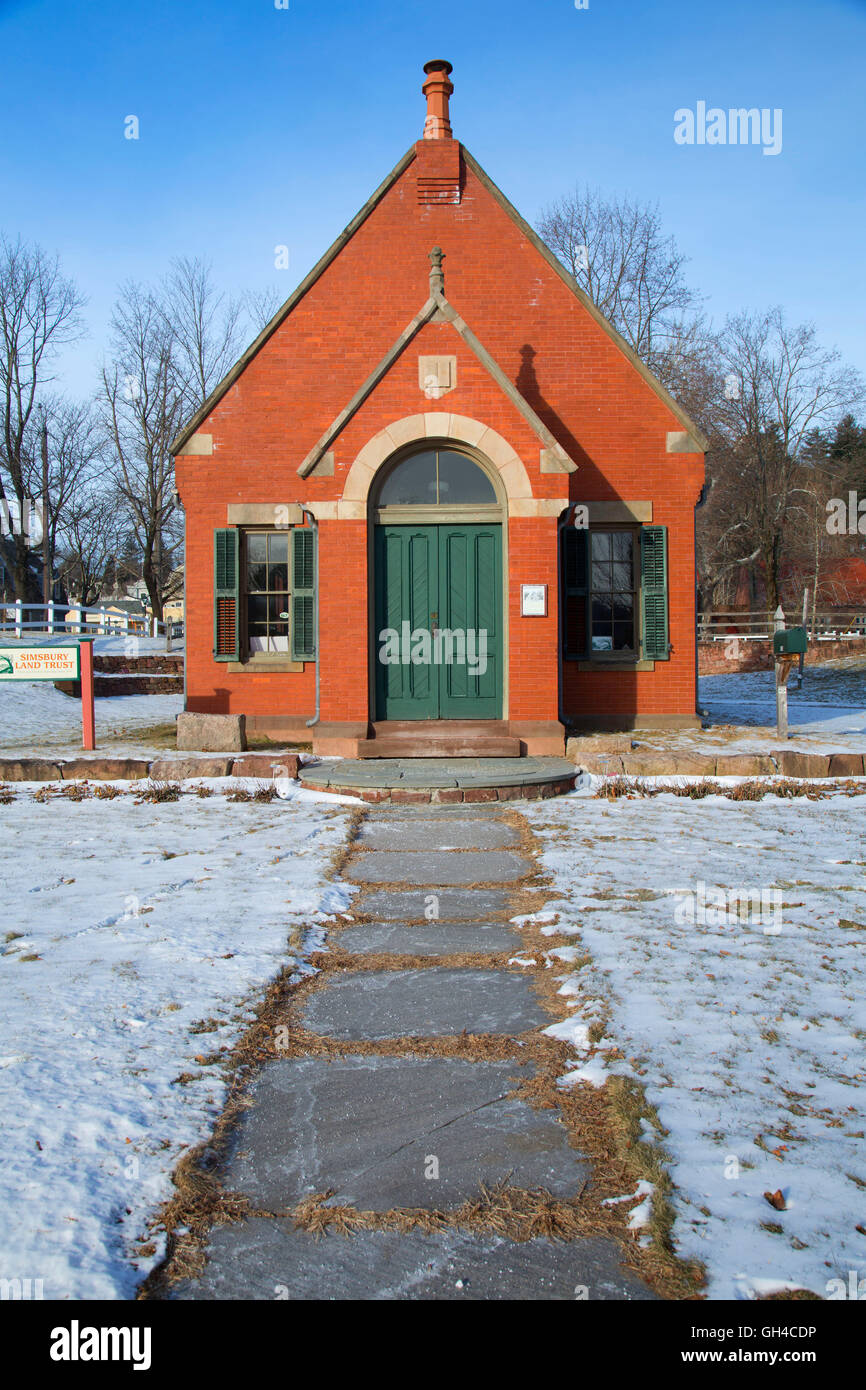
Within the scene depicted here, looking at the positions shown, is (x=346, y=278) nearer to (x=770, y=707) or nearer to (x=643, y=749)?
(x=643, y=749)

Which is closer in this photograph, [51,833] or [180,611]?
[51,833]

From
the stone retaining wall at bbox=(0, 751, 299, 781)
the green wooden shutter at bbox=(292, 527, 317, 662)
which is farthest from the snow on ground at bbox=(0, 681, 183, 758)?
the green wooden shutter at bbox=(292, 527, 317, 662)

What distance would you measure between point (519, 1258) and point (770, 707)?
16.8m

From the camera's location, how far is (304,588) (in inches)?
507

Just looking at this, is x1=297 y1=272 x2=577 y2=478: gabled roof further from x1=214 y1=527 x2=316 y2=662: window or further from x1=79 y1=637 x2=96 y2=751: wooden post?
x1=79 y1=637 x2=96 y2=751: wooden post

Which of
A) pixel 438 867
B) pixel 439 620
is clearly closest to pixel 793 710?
pixel 439 620

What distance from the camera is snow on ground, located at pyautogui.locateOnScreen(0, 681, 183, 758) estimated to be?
11992mm

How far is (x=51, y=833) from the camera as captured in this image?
7316 millimetres

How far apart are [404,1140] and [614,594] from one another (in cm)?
1106

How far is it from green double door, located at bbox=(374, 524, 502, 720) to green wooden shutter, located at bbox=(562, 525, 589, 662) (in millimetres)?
1900

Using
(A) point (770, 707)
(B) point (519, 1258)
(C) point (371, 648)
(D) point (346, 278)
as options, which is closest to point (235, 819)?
(C) point (371, 648)

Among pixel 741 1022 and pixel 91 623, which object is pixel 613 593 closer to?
pixel 741 1022
